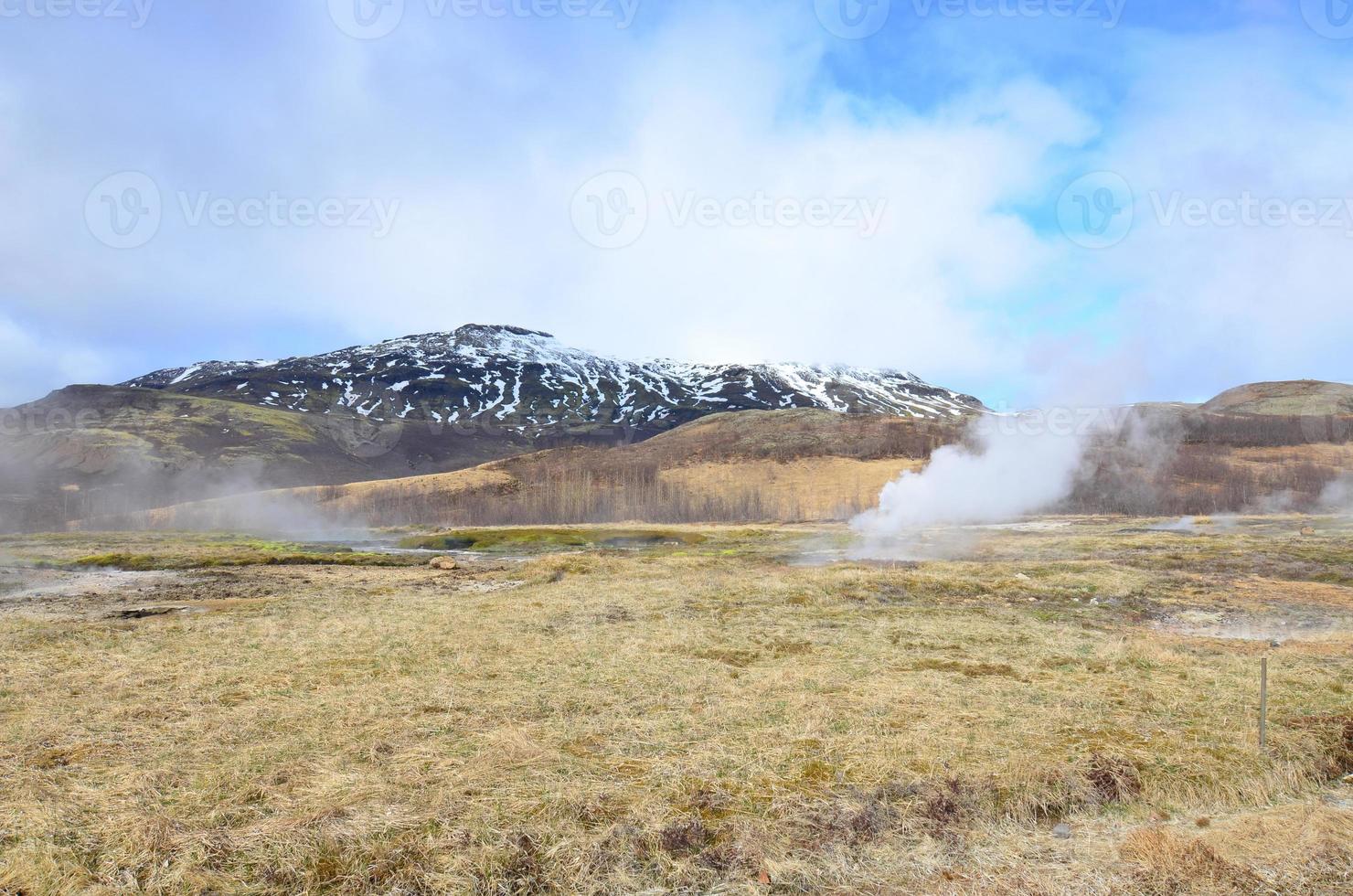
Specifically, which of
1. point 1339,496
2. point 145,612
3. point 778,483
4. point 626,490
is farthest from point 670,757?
point 1339,496

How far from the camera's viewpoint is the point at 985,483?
7144cm

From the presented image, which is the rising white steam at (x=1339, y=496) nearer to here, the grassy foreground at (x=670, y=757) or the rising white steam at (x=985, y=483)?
the rising white steam at (x=985, y=483)

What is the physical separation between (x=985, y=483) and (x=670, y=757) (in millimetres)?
69301

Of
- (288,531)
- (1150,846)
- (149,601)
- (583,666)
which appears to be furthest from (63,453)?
(1150,846)

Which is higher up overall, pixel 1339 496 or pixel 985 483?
pixel 985 483

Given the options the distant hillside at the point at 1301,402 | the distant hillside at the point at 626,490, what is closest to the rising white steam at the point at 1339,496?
the distant hillside at the point at 626,490

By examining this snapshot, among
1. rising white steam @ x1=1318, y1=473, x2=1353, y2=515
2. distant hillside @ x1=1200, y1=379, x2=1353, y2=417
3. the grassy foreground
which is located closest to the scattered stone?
the grassy foreground

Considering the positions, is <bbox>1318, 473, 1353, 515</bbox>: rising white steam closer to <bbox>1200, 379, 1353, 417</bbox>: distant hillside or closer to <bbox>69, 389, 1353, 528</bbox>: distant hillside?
<bbox>69, 389, 1353, 528</bbox>: distant hillside

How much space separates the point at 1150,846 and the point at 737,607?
629 inches

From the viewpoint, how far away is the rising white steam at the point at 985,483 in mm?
66875

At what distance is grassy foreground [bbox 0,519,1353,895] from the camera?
6.57 m

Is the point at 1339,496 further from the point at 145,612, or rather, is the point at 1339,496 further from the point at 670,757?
the point at 145,612

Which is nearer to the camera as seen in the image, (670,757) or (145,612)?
(670,757)

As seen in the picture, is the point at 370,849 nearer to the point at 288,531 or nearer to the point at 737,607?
the point at 737,607
